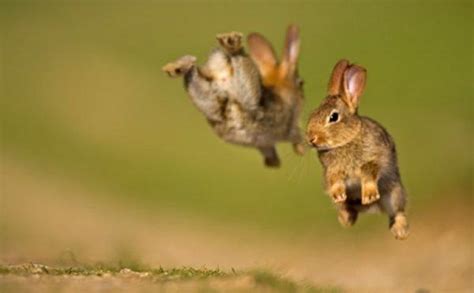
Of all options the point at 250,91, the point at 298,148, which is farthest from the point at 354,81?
the point at 298,148

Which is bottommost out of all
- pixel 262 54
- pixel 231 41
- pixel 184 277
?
pixel 184 277

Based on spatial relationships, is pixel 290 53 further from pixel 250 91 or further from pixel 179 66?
pixel 179 66

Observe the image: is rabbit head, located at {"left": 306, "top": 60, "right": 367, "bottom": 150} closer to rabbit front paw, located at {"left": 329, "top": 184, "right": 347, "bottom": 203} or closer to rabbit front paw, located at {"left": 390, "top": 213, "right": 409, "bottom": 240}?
rabbit front paw, located at {"left": 329, "top": 184, "right": 347, "bottom": 203}

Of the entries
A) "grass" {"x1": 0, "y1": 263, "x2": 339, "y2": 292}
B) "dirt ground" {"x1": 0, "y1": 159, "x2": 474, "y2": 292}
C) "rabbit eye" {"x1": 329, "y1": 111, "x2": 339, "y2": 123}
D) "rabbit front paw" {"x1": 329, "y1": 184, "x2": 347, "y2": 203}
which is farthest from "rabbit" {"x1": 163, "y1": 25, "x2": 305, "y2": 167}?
"grass" {"x1": 0, "y1": 263, "x2": 339, "y2": 292}

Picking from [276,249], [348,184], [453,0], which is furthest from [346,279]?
[453,0]

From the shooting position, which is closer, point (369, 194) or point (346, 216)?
point (369, 194)

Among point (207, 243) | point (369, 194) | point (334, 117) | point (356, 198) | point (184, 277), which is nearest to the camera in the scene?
point (184, 277)

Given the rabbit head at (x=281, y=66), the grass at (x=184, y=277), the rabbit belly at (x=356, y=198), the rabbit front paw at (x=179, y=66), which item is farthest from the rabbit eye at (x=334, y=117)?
the rabbit head at (x=281, y=66)
